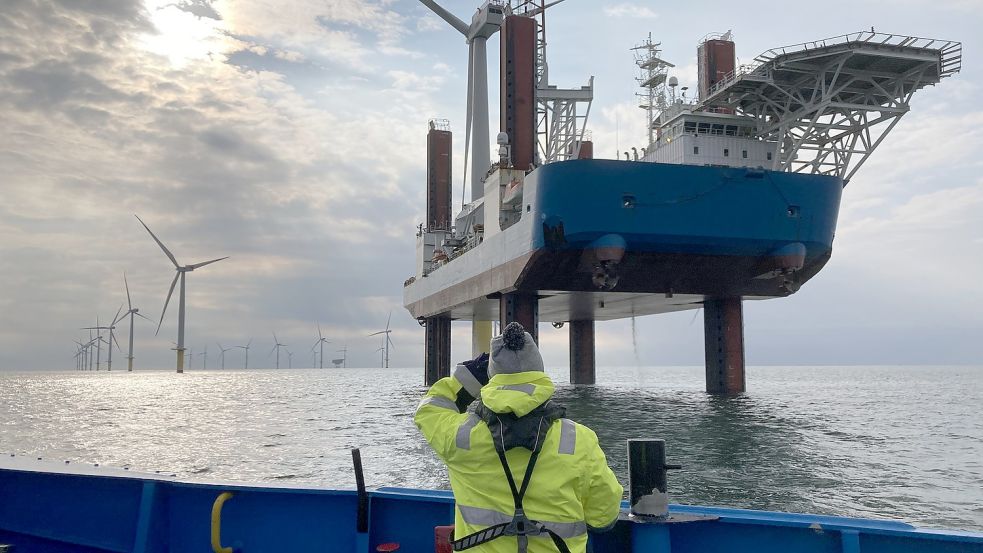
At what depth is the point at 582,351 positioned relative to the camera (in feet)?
157

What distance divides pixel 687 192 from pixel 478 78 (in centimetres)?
2290

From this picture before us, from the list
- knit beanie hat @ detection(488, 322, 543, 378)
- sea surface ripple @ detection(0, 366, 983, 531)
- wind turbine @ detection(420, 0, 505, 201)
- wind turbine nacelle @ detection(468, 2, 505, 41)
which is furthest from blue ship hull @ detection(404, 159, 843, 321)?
wind turbine nacelle @ detection(468, 2, 505, 41)

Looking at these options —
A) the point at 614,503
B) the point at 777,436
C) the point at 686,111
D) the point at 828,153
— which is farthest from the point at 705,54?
the point at 614,503

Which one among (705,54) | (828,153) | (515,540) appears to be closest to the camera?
(515,540)

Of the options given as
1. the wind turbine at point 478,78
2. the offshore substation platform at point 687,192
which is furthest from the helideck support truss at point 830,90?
the wind turbine at point 478,78

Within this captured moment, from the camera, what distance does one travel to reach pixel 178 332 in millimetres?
103688

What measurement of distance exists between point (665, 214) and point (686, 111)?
916cm

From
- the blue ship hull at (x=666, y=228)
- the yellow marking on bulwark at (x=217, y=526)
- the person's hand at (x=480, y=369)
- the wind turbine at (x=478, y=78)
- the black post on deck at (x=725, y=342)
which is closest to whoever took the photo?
the person's hand at (x=480, y=369)

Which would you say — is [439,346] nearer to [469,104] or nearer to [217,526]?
[469,104]

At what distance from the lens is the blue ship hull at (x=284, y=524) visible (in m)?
3.74

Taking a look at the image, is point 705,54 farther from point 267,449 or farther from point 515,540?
point 515,540

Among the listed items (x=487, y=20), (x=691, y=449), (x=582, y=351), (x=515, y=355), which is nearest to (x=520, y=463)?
(x=515, y=355)

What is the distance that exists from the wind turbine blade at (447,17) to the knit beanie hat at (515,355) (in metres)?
43.1

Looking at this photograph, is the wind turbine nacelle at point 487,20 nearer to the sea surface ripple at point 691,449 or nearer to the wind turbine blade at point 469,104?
the wind turbine blade at point 469,104
